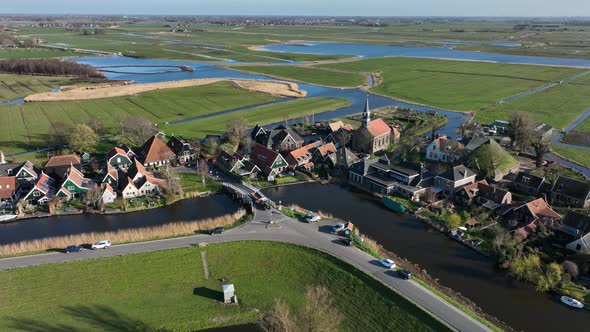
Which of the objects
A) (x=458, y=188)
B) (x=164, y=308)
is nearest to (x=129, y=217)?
(x=164, y=308)

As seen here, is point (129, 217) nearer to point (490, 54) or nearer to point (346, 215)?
point (346, 215)

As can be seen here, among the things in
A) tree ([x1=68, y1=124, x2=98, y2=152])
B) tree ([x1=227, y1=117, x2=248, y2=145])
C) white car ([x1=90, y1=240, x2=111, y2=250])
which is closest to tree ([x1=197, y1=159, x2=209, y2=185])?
tree ([x1=227, y1=117, x2=248, y2=145])

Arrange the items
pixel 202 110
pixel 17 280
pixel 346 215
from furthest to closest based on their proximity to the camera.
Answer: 1. pixel 202 110
2. pixel 346 215
3. pixel 17 280

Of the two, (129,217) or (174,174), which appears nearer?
(129,217)

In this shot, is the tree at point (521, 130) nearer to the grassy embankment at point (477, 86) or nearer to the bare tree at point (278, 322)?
the grassy embankment at point (477, 86)

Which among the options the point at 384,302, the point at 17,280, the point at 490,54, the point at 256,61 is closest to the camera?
the point at 384,302

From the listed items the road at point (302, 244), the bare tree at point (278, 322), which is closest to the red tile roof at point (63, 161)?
the road at point (302, 244)

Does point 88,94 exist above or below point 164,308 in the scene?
above
